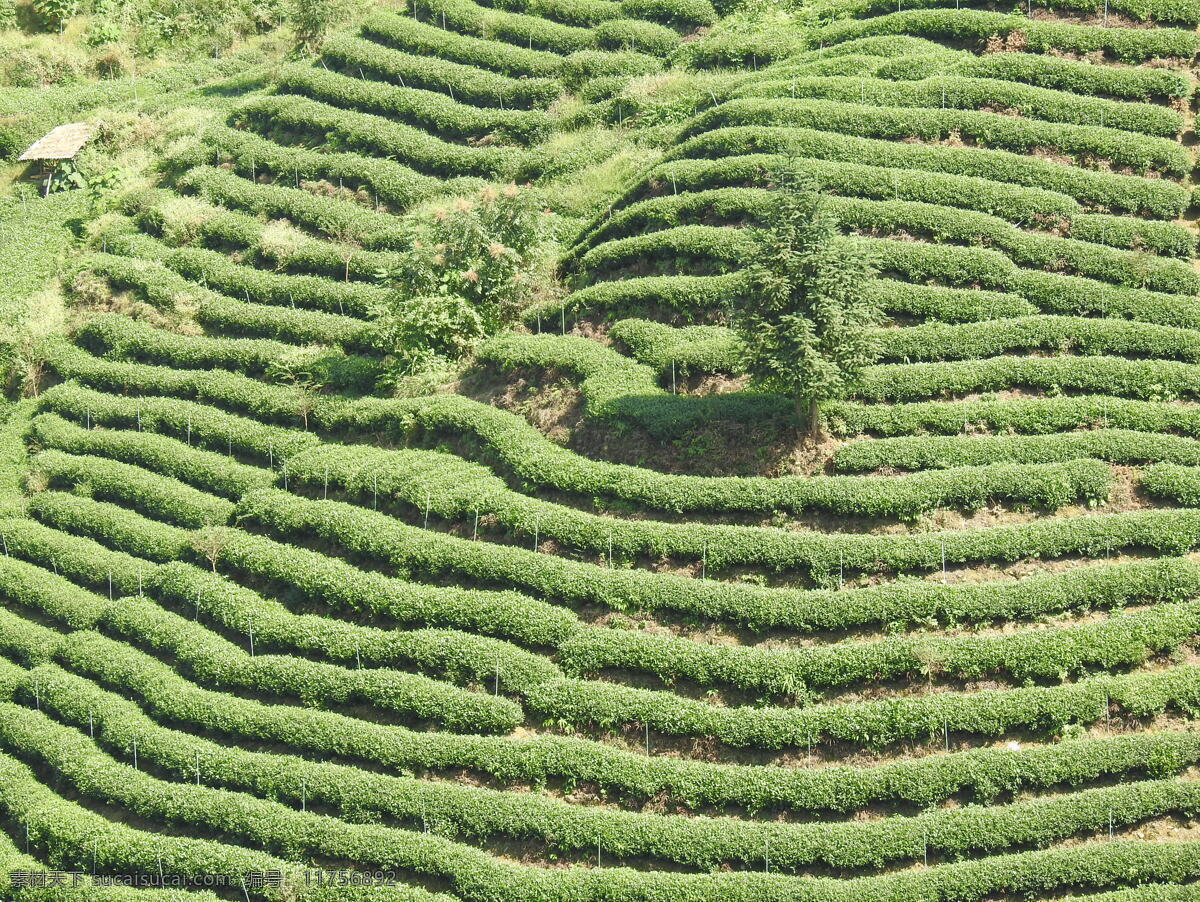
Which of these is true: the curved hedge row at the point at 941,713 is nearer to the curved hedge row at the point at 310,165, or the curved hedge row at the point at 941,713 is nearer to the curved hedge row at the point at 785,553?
the curved hedge row at the point at 785,553

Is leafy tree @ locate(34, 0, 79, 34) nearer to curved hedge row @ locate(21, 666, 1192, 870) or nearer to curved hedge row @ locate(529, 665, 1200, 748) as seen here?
curved hedge row @ locate(21, 666, 1192, 870)

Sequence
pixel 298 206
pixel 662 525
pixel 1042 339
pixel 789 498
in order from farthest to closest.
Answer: pixel 298 206
pixel 1042 339
pixel 662 525
pixel 789 498

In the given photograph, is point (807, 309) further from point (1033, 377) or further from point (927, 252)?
point (927, 252)

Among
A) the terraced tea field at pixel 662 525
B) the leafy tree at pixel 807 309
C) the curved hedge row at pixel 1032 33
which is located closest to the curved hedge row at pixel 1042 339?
the terraced tea field at pixel 662 525

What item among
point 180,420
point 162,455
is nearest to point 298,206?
point 180,420

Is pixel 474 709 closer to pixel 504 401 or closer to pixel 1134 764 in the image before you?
pixel 504 401

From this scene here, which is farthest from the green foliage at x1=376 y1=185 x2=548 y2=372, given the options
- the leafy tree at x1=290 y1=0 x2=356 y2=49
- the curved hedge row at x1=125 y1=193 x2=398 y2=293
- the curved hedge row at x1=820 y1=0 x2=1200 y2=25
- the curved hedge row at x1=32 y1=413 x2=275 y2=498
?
the curved hedge row at x1=820 y1=0 x2=1200 y2=25

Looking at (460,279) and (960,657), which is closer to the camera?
(960,657)
